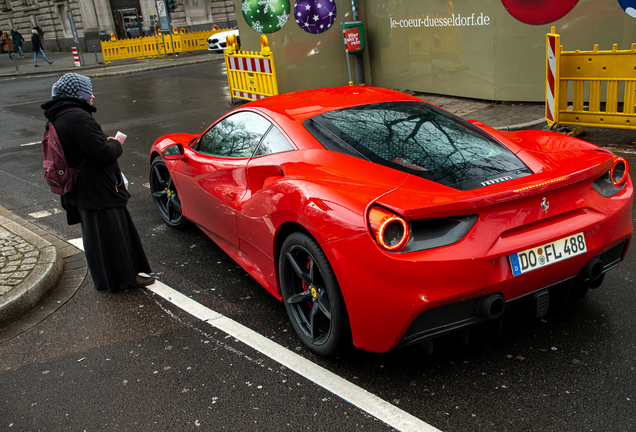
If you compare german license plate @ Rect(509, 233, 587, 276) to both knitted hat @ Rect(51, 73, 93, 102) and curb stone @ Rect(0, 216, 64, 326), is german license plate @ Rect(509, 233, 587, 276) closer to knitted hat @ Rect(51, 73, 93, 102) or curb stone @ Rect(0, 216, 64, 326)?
knitted hat @ Rect(51, 73, 93, 102)

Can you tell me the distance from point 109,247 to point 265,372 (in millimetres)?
1890

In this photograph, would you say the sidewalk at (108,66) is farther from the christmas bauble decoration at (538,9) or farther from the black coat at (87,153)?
the black coat at (87,153)

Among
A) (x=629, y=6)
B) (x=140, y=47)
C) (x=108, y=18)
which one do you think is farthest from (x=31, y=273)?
(x=108, y=18)

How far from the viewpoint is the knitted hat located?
4.00 m

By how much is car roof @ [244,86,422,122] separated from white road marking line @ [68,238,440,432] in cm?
142

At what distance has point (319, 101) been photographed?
13.2 feet

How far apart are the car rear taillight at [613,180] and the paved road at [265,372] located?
807mm

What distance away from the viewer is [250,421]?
280cm

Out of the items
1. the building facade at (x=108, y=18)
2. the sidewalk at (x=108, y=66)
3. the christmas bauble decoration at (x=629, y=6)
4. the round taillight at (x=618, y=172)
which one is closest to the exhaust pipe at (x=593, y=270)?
the round taillight at (x=618, y=172)

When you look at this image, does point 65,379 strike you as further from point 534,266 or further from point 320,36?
point 320,36

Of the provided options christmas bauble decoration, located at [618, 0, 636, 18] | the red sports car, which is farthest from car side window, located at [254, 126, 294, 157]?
christmas bauble decoration, located at [618, 0, 636, 18]

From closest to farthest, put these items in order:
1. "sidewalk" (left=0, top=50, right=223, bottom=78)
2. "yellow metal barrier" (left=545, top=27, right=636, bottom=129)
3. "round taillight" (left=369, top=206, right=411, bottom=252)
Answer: "round taillight" (left=369, top=206, right=411, bottom=252)
"yellow metal barrier" (left=545, top=27, right=636, bottom=129)
"sidewalk" (left=0, top=50, right=223, bottom=78)

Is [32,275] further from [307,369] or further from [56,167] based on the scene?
[307,369]

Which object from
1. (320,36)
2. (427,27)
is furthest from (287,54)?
(427,27)
